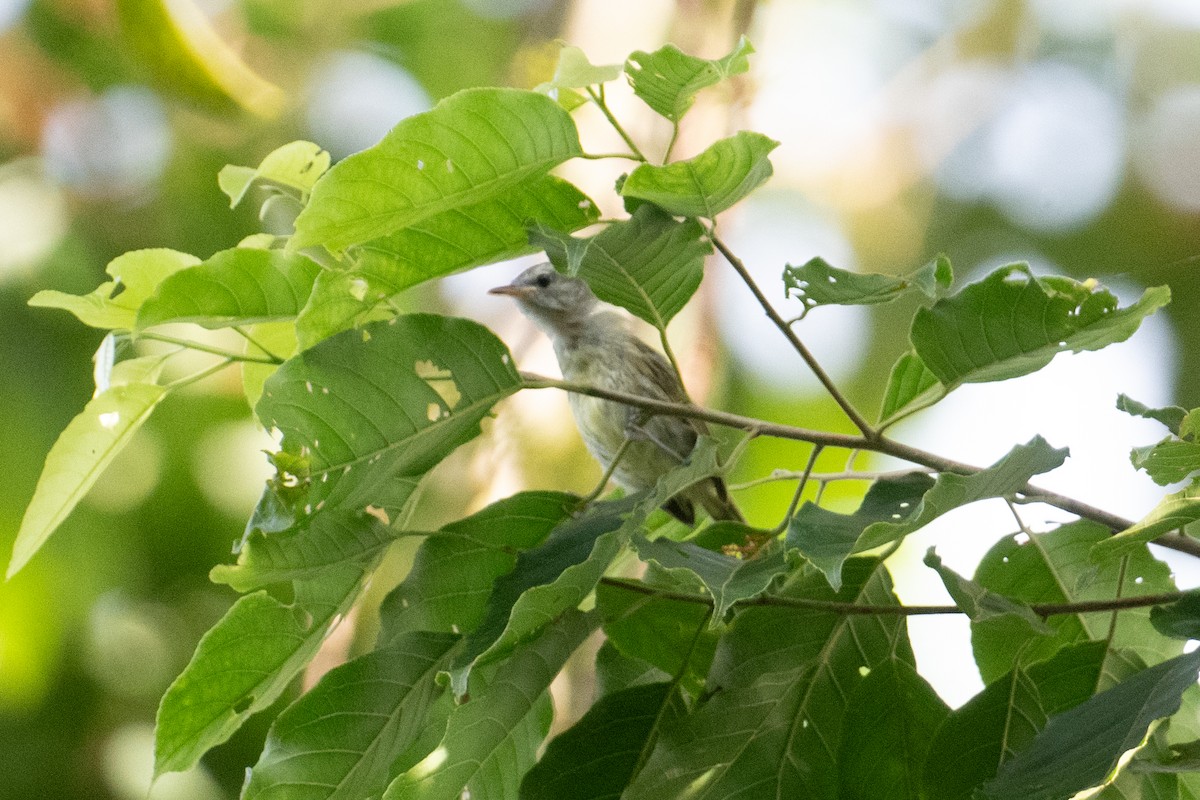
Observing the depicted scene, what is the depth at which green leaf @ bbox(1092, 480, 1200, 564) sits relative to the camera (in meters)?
1.49

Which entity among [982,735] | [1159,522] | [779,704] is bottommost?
[982,735]

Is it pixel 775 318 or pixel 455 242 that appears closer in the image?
pixel 775 318

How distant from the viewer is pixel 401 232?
1732mm

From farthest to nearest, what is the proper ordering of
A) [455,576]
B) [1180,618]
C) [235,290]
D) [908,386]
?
1. [908,386]
2. [455,576]
3. [235,290]
4. [1180,618]

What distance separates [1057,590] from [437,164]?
1.22m

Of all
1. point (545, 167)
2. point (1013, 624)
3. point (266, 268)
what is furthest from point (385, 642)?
point (1013, 624)

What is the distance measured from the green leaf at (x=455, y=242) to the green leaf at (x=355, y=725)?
0.46 m

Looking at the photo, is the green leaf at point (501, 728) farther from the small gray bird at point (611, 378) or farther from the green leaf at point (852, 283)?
the small gray bird at point (611, 378)


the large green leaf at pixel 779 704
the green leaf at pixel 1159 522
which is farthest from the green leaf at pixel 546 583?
the green leaf at pixel 1159 522

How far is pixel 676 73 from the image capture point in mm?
1548

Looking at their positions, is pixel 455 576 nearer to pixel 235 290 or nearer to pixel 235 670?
pixel 235 670

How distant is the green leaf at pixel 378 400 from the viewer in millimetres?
1618

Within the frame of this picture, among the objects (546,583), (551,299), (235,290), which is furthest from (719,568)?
(551,299)

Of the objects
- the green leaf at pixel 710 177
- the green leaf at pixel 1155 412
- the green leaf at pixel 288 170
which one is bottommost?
the green leaf at pixel 1155 412
